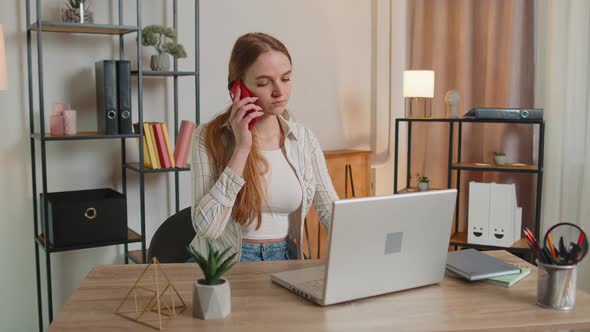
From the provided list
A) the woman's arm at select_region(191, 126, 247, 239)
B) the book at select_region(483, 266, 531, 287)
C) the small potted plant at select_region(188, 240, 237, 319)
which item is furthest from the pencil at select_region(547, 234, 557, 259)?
the woman's arm at select_region(191, 126, 247, 239)

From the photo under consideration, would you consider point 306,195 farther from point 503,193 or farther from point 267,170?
point 503,193

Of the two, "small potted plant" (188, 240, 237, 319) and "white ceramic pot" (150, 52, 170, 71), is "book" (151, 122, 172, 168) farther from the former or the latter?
"small potted plant" (188, 240, 237, 319)

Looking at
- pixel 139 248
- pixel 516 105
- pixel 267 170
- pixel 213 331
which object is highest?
pixel 516 105

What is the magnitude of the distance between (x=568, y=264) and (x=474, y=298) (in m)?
0.24

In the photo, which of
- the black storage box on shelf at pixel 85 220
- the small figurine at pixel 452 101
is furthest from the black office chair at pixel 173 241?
the small figurine at pixel 452 101

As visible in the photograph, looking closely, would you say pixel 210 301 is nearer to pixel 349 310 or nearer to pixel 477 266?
pixel 349 310

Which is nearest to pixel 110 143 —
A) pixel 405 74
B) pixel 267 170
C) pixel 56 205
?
pixel 56 205

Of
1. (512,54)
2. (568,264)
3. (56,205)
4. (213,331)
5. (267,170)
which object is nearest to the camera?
(213,331)

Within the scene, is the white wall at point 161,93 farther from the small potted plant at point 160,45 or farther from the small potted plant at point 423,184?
the small potted plant at point 423,184

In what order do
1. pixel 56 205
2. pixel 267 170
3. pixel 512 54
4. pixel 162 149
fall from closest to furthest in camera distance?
pixel 267 170
pixel 56 205
pixel 162 149
pixel 512 54

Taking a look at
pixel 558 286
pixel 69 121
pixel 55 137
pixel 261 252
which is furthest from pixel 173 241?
pixel 558 286

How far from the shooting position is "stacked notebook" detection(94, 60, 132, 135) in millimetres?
2900

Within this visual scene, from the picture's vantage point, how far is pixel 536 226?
11.2ft

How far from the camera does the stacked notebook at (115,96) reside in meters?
2.90
